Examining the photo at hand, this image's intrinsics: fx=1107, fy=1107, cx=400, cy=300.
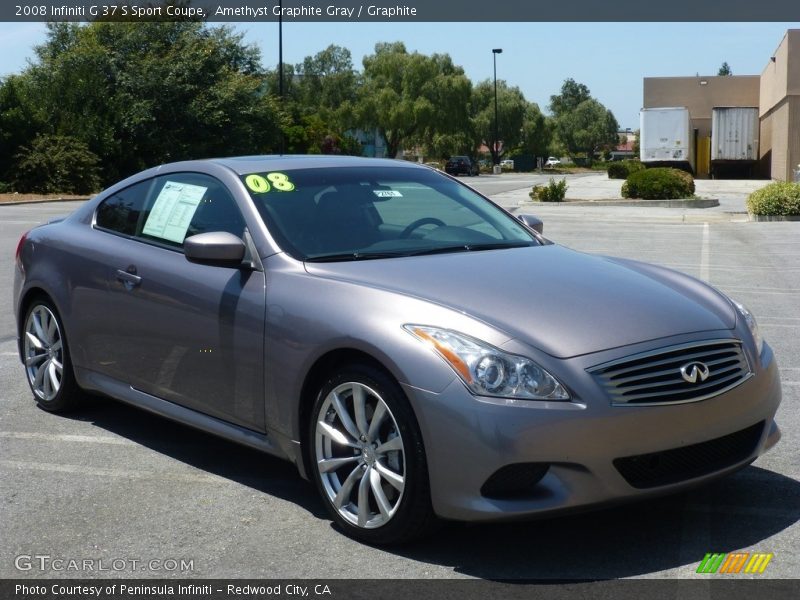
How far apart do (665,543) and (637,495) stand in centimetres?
39

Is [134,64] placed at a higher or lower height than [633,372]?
higher

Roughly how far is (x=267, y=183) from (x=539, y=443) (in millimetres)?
2182

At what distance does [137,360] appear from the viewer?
18.4 feet

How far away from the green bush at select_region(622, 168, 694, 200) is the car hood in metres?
29.6

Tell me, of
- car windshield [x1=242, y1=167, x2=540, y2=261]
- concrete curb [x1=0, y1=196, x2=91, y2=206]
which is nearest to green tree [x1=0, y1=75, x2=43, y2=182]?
concrete curb [x1=0, y1=196, x2=91, y2=206]

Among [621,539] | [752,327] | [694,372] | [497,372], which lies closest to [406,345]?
[497,372]

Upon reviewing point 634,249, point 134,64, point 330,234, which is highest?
point 134,64

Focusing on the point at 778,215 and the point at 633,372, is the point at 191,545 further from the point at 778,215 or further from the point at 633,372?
the point at 778,215

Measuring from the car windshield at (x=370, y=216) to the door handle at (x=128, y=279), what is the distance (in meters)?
0.76

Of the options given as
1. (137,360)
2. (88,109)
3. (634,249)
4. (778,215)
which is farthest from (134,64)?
(137,360)

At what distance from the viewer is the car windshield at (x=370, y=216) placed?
5.09m

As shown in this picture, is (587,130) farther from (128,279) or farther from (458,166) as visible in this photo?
(128,279)

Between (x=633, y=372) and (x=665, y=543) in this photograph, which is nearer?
(x=633, y=372)

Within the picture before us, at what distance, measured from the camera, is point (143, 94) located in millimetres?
47031
